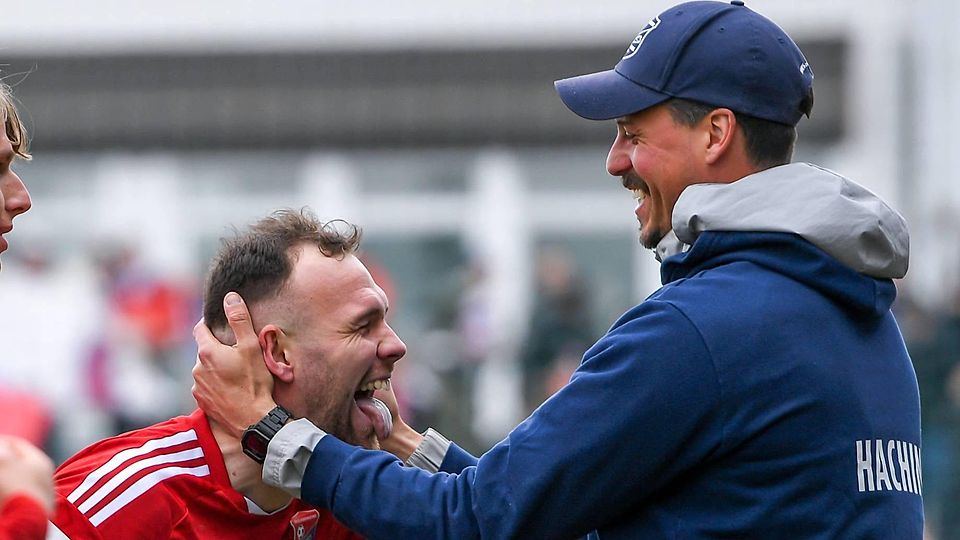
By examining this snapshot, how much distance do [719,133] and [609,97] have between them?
0.24m

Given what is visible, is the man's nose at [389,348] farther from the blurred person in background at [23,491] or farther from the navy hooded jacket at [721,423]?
the blurred person in background at [23,491]

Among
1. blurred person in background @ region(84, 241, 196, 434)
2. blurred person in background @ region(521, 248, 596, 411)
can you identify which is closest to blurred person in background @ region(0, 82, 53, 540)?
blurred person in background @ region(521, 248, 596, 411)

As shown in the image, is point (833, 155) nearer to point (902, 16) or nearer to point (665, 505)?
point (902, 16)

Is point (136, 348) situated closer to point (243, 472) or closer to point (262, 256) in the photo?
point (262, 256)

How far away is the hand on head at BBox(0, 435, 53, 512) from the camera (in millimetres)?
2406

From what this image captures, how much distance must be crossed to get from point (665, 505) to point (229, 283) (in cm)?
124

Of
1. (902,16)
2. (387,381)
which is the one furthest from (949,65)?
(387,381)

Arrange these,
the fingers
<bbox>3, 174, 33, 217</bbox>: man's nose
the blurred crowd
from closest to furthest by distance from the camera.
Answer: <bbox>3, 174, 33, 217</bbox>: man's nose
the fingers
the blurred crowd

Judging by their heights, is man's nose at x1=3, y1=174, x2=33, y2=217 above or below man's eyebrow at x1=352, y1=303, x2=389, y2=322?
above

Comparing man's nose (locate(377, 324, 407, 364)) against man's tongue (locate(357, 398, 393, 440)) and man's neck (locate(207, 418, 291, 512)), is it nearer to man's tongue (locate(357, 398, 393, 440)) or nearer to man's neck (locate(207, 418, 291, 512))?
man's tongue (locate(357, 398, 393, 440))

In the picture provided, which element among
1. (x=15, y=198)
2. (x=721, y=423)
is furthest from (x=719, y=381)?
(x=15, y=198)

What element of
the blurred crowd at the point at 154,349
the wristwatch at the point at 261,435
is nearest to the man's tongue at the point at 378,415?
the wristwatch at the point at 261,435

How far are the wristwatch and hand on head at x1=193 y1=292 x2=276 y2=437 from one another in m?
0.03

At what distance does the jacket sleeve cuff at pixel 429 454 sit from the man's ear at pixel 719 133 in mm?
1021
